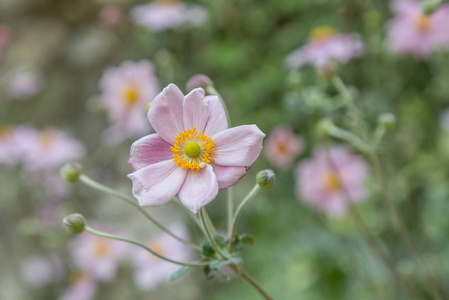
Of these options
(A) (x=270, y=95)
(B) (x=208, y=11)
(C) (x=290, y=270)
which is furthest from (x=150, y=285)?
(B) (x=208, y=11)

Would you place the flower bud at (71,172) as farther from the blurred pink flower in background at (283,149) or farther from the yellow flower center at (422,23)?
the yellow flower center at (422,23)

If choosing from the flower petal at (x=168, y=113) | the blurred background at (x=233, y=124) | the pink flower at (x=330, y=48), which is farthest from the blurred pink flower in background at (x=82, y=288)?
the flower petal at (x=168, y=113)

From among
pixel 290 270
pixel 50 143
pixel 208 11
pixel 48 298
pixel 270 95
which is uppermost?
pixel 208 11

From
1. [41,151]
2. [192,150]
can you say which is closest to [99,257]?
[41,151]

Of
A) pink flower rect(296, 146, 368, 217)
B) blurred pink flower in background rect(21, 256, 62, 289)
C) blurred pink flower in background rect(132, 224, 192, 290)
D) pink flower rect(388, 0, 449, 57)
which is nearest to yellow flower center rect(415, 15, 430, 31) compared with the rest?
pink flower rect(388, 0, 449, 57)

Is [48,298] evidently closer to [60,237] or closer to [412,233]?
[60,237]
